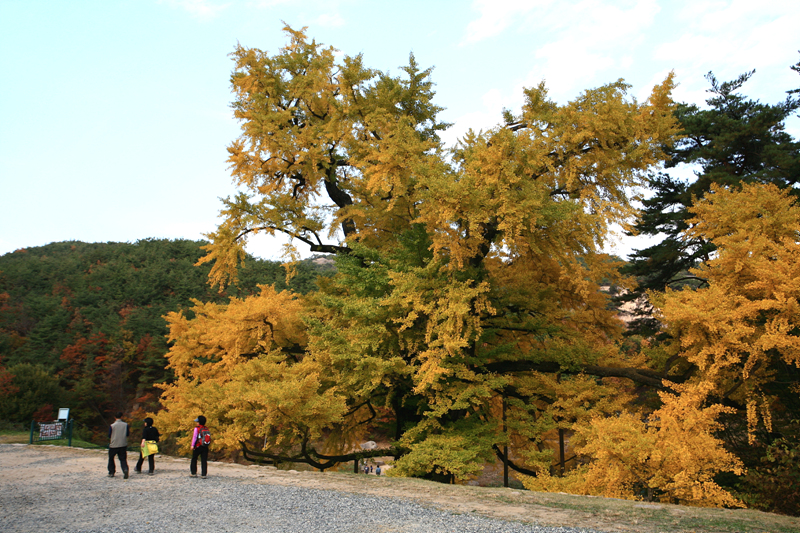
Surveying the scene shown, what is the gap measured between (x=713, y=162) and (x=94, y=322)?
47.7 metres

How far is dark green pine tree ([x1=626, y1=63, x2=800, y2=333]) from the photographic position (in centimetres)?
1631

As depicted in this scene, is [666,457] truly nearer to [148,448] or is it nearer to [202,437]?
[202,437]

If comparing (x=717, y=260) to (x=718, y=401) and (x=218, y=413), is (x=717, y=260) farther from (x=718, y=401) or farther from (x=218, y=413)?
(x=218, y=413)

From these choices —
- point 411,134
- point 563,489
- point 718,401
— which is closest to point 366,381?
point 563,489

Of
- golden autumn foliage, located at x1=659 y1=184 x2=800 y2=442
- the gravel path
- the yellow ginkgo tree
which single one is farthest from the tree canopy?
the gravel path

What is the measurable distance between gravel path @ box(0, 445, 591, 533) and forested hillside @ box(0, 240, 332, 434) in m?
20.5

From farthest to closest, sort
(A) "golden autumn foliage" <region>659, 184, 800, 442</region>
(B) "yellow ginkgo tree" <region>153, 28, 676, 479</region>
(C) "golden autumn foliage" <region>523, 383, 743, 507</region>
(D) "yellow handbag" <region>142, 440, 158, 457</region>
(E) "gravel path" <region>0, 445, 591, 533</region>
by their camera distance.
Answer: (B) "yellow ginkgo tree" <region>153, 28, 676, 479</region>
(D) "yellow handbag" <region>142, 440, 158, 457</region>
(A) "golden autumn foliage" <region>659, 184, 800, 442</region>
(C) "golden autumn foliage" <region>523, 383, 743, 507</region>
(E) "gravel path" <region>0, 445, 591, 533</region>

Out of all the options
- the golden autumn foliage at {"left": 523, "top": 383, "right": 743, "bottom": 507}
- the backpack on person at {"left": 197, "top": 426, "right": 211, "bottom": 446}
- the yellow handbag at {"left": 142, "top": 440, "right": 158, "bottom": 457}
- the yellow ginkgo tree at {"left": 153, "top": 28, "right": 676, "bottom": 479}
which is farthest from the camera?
the yellow ginkgo tree at {"left": 153, "top": 28, "right": 676, "bottom": 479}

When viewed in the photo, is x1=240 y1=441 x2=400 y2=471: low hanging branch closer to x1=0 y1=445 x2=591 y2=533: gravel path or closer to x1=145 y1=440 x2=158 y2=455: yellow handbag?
x1=145 y1=440 x2=158 y2=455: yellow handbag

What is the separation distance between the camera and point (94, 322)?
1743 inches

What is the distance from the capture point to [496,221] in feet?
43.4

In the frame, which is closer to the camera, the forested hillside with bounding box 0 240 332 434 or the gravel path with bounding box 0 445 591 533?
the gravel path with bounding box 0 445 591 533

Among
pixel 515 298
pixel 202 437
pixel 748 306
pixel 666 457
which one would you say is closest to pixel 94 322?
pixel 202 437

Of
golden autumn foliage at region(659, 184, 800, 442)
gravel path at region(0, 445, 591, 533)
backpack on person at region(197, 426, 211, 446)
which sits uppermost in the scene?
golden autumn foliage at region(659, 184, 800, 442)
